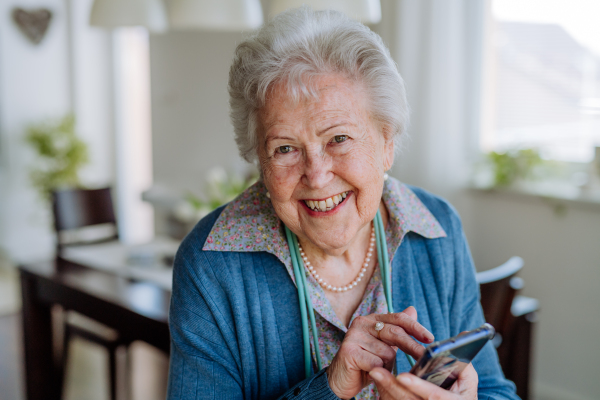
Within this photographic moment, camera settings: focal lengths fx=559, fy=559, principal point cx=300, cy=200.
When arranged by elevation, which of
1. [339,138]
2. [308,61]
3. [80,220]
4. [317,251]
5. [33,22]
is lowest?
[80,220]

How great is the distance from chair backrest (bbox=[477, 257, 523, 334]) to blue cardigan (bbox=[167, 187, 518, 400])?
480mm

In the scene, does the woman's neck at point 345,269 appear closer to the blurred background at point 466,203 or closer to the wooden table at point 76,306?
the blurred background at point 466,203

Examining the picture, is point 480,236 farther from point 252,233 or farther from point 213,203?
point 252,233

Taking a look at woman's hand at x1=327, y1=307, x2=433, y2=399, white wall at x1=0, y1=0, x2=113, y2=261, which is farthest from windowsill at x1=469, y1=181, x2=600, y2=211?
white wall at x1=0, y1=0, x2=113, y2=261

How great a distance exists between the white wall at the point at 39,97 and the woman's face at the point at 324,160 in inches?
185

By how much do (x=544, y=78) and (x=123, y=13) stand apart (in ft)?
6.76

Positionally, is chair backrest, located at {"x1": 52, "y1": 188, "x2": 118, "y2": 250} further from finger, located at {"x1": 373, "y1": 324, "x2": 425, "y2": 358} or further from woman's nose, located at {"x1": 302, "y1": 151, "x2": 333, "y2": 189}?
finger, located at {"x1": 373, "y1": 324, "x2": 425, "y2": 358}

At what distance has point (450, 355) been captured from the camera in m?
0.80

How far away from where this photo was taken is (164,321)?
6.15 feet

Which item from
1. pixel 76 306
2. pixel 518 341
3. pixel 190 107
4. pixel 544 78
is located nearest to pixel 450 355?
pixel 518 341

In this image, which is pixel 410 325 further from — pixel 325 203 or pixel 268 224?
pixel 268 224

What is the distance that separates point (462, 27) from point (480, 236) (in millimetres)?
1132

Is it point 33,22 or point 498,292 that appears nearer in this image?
point 498,292

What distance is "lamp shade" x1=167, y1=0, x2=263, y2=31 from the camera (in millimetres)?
2079
